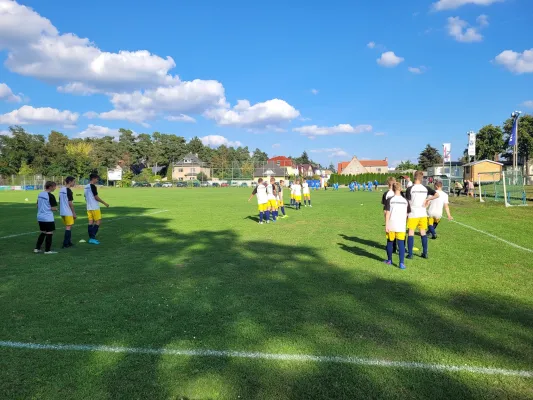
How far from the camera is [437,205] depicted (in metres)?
11.1

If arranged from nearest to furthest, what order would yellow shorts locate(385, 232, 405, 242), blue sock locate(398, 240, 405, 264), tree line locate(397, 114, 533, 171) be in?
blue sock locate(398, 240, 405, 264)
yellow shorts locate(385, 232, 405, 242)
tree line locate(397, 114, 533, 171)

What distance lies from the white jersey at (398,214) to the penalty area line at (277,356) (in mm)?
4195

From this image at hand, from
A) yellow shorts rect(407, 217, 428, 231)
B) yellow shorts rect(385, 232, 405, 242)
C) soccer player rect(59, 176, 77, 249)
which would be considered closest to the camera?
yellow shorts rect(385, 232, 405, 242)

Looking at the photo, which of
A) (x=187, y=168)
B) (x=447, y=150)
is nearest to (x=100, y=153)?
(x=187, y=168)

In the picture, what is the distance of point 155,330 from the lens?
173 inches

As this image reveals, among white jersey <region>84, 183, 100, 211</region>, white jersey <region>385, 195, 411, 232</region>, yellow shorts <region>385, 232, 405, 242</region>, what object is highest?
white jersey <region>84, 183, 100, 211</region>

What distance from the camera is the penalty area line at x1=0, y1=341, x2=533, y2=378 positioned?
3.48 metres

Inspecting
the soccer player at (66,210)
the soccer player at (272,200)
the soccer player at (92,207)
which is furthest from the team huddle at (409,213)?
the soccer player at (66,210)

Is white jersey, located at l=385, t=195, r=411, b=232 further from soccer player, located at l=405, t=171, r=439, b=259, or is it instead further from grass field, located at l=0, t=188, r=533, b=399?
soccer player, located at l=405, t=171, r=439, b=259

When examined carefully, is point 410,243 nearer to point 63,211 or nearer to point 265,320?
point 265,320

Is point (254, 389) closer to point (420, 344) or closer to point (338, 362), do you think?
point (338, 362)

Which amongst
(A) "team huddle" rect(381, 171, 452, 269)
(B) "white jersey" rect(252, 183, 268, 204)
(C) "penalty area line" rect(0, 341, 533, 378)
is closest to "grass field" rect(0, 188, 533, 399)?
(C) "penalty area line" rect(0, 341, 533, 378)

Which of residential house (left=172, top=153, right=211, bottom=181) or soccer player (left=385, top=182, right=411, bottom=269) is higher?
residential house (left=172, top=153, right=211, bottom=181)

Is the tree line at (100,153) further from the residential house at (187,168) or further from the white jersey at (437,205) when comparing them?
the white jersey at (437,205)
